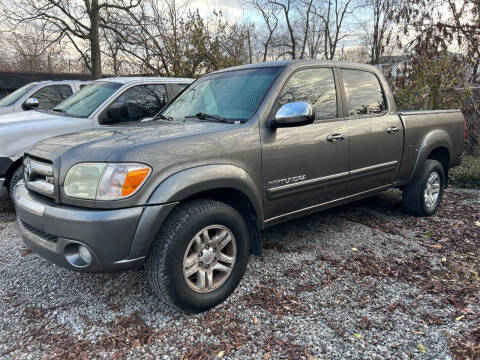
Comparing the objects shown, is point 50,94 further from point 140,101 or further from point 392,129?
point 392,129

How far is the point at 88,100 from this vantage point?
5398mm

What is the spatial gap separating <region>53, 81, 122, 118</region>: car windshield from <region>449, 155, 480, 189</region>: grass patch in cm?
599

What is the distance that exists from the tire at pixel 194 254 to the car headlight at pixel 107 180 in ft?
1.16

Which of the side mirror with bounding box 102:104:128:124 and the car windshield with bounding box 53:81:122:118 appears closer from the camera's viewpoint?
the side mirror with bounding box 102:104:128:124

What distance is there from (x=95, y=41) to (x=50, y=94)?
25.3 ft

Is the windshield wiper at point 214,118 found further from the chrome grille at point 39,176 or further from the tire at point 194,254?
the chrome grille at point 39,176

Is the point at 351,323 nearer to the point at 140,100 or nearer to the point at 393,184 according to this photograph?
the point at 393,184

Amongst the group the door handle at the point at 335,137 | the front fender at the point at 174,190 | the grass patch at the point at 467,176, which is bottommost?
the grass patch at the point at 467,176

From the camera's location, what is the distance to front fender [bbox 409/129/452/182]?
4441 millimetres

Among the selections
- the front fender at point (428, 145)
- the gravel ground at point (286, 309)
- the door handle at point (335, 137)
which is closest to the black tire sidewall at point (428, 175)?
the front fender at point (428, 145)

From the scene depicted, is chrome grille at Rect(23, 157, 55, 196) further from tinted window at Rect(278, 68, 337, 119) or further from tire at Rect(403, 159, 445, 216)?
tire at Rect(403, 159, 445, 216)

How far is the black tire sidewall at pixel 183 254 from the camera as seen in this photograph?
243 cm

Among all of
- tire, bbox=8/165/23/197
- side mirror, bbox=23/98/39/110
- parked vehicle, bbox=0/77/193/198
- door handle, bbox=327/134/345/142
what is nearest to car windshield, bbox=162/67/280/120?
door handle, bbox=327/134/345/142

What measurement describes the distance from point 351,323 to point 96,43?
1421 centimetres
